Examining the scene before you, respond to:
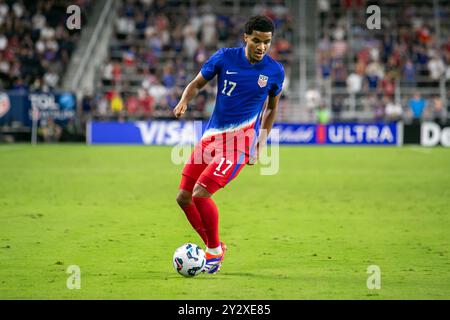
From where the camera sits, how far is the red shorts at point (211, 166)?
27.9 ft

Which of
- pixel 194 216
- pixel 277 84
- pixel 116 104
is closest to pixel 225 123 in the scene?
pixel 277 84

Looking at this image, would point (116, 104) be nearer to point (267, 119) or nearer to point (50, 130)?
point (50, 130)

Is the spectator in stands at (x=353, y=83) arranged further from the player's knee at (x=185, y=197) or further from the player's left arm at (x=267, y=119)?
the player's knee at (x=185, y=197)

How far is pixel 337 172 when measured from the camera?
21188 mm

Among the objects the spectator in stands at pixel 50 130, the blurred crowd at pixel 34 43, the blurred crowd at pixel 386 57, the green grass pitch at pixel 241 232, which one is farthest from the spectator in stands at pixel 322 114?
the green grass pitch at pixel 241 232

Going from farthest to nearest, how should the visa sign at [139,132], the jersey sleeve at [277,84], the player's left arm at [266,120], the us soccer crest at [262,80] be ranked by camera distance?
the visa sign at [139,132], the player's left arm at [266,120], the jersey sleeve at [277,84], the us soccer crest at [262,80]

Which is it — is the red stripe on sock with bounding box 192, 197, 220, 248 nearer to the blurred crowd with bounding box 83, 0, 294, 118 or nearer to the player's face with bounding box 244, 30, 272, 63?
the player's face with bounding box 244, 30, 272, 63

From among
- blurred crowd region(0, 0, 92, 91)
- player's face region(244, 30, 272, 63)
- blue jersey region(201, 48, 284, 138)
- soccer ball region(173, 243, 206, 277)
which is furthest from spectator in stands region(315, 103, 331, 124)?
soccer ball region(173, 243, 206, 277)

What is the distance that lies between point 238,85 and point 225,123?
0.44 meters

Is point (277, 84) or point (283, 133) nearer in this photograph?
point (277, 84)

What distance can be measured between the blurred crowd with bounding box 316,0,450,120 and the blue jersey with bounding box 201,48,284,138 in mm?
26083

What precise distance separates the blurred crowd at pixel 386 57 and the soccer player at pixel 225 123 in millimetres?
26131

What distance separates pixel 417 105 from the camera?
3406 centimetres
